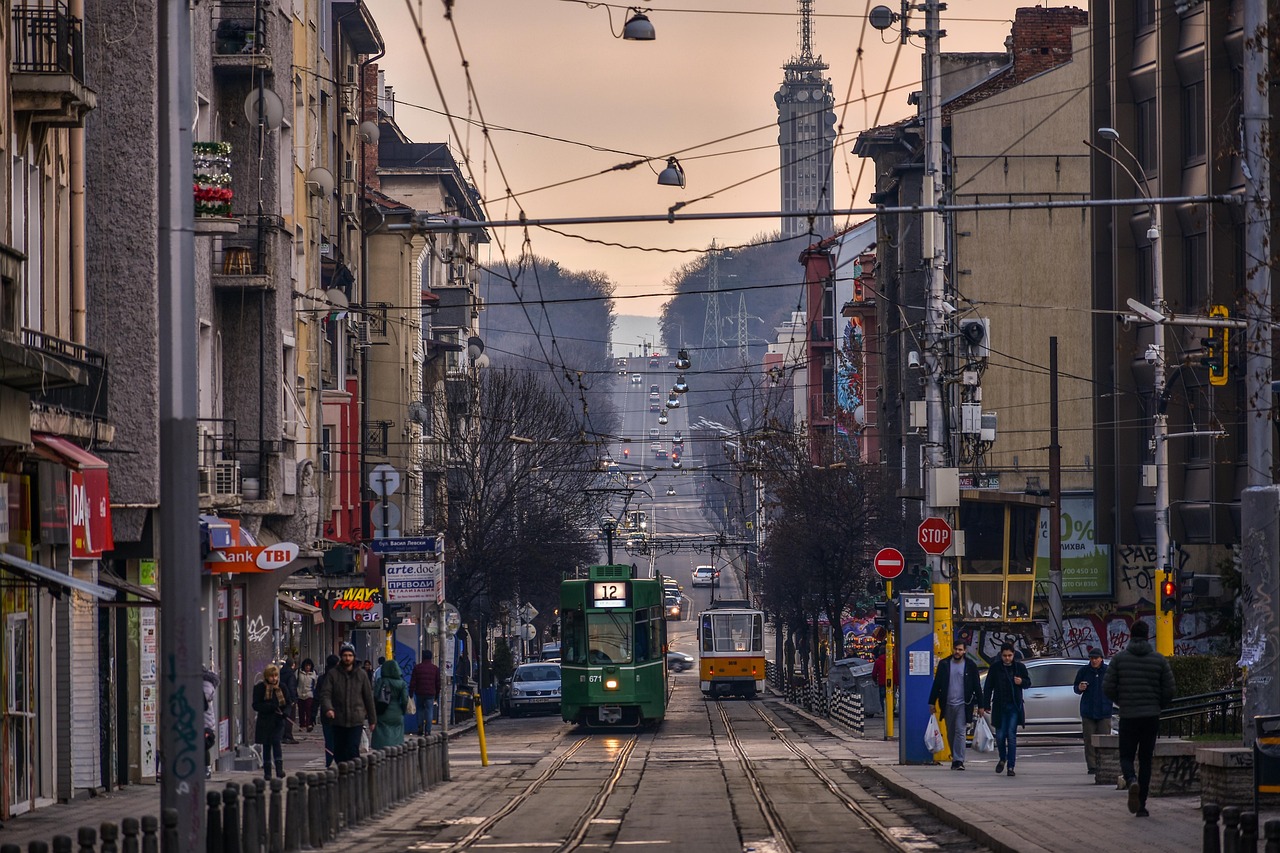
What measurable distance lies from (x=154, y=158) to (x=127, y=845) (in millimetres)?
15338

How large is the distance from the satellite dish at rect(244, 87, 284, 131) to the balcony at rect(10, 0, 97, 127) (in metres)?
11.7

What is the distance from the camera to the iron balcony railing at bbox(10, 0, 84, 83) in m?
19.7

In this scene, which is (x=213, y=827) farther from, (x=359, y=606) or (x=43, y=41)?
(x=359, y=606)

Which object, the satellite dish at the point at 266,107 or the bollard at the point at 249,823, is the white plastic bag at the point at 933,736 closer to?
the bollard at the point at 249,823

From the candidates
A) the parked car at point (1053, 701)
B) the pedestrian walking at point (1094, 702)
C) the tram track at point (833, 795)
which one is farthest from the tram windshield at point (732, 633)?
the pedestrian walking at point (1094, 702)

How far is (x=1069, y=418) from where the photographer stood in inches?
2285

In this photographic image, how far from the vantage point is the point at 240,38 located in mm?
33750

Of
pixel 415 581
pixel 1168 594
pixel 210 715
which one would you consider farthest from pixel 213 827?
pixel 1168 594

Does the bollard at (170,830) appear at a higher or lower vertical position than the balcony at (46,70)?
lower

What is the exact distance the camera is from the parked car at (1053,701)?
3588 cm

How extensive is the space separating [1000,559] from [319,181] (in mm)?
24261

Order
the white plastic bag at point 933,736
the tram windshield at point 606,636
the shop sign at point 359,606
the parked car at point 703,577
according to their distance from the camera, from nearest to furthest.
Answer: the white plastic bag at point 933,736
the tram windshield at point 606,636
the shop sign at point 359,606
the parked car at point 703,577

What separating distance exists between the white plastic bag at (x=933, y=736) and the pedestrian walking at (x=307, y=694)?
1852 centimetres

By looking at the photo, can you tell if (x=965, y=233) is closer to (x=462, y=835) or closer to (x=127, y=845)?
(x=462, y=835)
